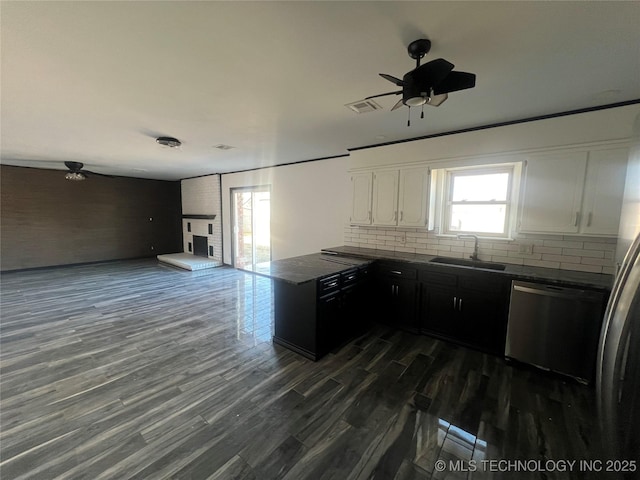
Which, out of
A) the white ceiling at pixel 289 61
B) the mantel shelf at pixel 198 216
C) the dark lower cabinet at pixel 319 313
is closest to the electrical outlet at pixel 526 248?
the white ceiling at pixel 289 61

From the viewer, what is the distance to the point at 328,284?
9.20ft

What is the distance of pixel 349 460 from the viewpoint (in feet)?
5.43

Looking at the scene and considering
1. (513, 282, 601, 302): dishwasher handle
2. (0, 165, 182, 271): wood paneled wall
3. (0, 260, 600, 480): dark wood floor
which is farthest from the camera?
(0, 165, 182, 271): wood paneled wall

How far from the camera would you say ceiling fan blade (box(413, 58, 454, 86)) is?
141 cm

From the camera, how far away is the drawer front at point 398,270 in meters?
3.29

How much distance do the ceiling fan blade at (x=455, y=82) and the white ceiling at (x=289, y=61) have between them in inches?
8.9

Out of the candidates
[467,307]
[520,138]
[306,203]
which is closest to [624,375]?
[467,307]

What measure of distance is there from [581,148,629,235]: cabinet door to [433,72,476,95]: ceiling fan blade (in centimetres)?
194

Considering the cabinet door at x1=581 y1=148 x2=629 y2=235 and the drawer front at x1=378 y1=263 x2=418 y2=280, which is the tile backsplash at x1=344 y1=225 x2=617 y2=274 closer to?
the cabinet door at x1=581 y1=148 x2=629 y2=235

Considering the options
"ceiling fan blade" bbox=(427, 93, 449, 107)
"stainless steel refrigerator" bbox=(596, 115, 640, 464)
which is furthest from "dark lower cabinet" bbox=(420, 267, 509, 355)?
"stainless steel refrigerator" bbox=(596, 115, 640, 464)

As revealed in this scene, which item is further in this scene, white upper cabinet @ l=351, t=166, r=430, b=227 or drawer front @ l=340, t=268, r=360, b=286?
white upper cabinet @ l=351, t=166, r=430, b=227

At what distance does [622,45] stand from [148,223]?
9.98 meters

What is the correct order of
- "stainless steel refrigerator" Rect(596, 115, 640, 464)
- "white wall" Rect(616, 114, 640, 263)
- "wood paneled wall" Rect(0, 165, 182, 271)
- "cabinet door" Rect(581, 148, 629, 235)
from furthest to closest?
1. "wood paneled wall" Rect(0, 165, 182, 271)
2. "cabinet door" Rect(581, 148, 629, 235)
3. "white wall" Rect(616, 114, 640, 263)
4. "stainless steel refrigerator" Rect(596, 115, 640, 464)

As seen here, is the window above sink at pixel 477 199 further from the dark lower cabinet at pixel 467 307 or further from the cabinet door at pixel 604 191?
the dark lower cabinet at pixel 467 307
